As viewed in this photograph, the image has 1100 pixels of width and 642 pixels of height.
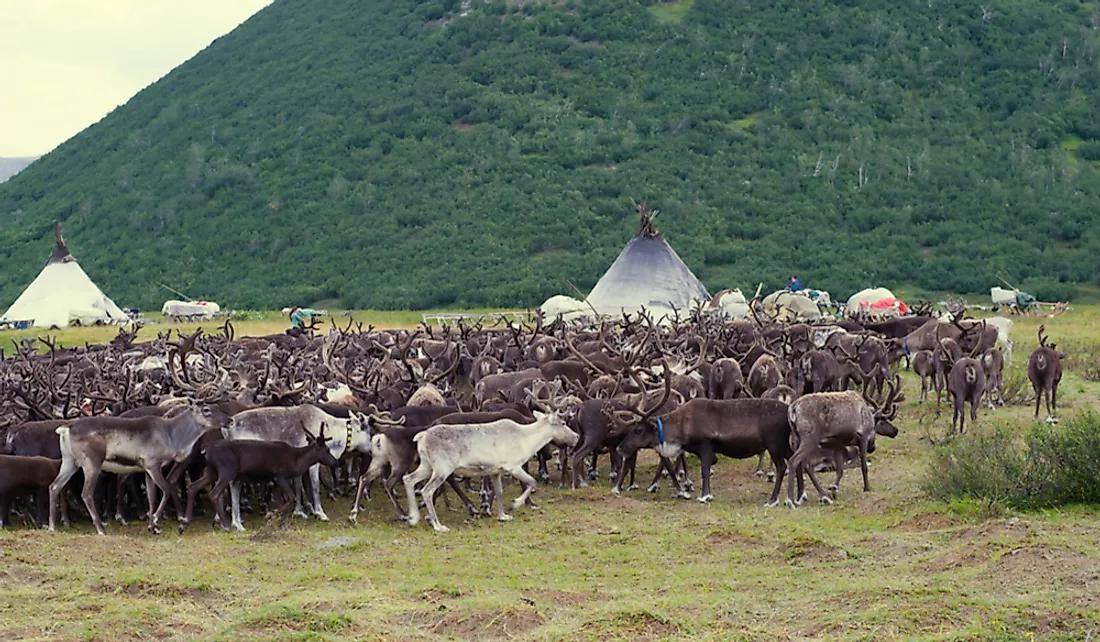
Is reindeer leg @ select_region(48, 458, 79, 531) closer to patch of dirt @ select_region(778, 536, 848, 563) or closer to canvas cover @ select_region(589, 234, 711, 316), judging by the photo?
patch of dirt @ select_region(778, 536, 848, 563)

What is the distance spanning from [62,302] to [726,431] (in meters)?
38.3

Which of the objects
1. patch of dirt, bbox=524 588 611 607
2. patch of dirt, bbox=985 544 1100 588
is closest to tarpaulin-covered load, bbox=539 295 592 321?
patch of dirt, bbox=524 588 611 607

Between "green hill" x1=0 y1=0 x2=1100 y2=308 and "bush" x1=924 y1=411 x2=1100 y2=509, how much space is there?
42.0m

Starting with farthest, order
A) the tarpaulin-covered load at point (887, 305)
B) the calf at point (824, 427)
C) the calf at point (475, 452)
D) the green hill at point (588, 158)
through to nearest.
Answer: the green hill at point (588, 158) < the tarpaulin-covered load at point (887, 305) < the calf at point (824, 427) < the calf at point (475, 452)

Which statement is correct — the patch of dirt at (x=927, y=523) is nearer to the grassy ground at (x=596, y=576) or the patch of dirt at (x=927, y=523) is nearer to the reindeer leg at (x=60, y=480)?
the grassy ground at (x=596, y=576)

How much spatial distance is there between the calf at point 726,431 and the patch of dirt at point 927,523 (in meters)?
1.87

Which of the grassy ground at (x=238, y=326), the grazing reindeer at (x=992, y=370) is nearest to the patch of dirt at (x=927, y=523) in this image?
the grazing reindeer at (x=992, y=370)

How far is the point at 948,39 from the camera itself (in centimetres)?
7744

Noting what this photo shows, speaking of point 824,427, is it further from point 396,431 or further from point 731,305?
point 731,305

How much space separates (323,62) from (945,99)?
38.5 metres

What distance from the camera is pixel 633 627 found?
9.35 m

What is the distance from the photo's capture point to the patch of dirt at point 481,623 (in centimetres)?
948

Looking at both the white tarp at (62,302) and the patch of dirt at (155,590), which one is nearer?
the patch of dirt at (155,590)

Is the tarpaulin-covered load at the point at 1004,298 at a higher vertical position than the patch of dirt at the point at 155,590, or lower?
lower
